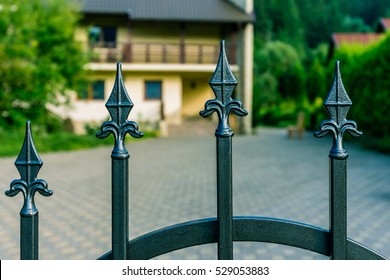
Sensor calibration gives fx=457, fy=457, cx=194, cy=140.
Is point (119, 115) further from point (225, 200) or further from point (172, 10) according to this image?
point (172, 10)

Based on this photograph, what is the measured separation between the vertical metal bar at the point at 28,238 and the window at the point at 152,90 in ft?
74.6

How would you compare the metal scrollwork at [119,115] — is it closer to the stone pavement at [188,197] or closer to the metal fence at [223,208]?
the metal fence at [223,208]

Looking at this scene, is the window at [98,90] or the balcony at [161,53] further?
the window at [98,90]

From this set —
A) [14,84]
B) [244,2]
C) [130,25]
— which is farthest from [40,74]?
[244,2]

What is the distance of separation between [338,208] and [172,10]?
2348cm

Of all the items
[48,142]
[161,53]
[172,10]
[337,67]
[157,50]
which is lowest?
[48,142]

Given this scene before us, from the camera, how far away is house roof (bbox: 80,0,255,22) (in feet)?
75.4

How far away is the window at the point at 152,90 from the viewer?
23981mm

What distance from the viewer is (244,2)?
23.4m

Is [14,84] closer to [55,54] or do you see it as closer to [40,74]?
[40,74]

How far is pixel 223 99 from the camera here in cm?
147

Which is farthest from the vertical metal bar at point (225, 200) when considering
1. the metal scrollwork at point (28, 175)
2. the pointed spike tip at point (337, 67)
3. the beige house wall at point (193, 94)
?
the beige house wall at point (193, 94)

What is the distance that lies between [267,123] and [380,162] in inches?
880

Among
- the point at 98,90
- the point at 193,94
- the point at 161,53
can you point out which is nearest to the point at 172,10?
the point at 161,53
